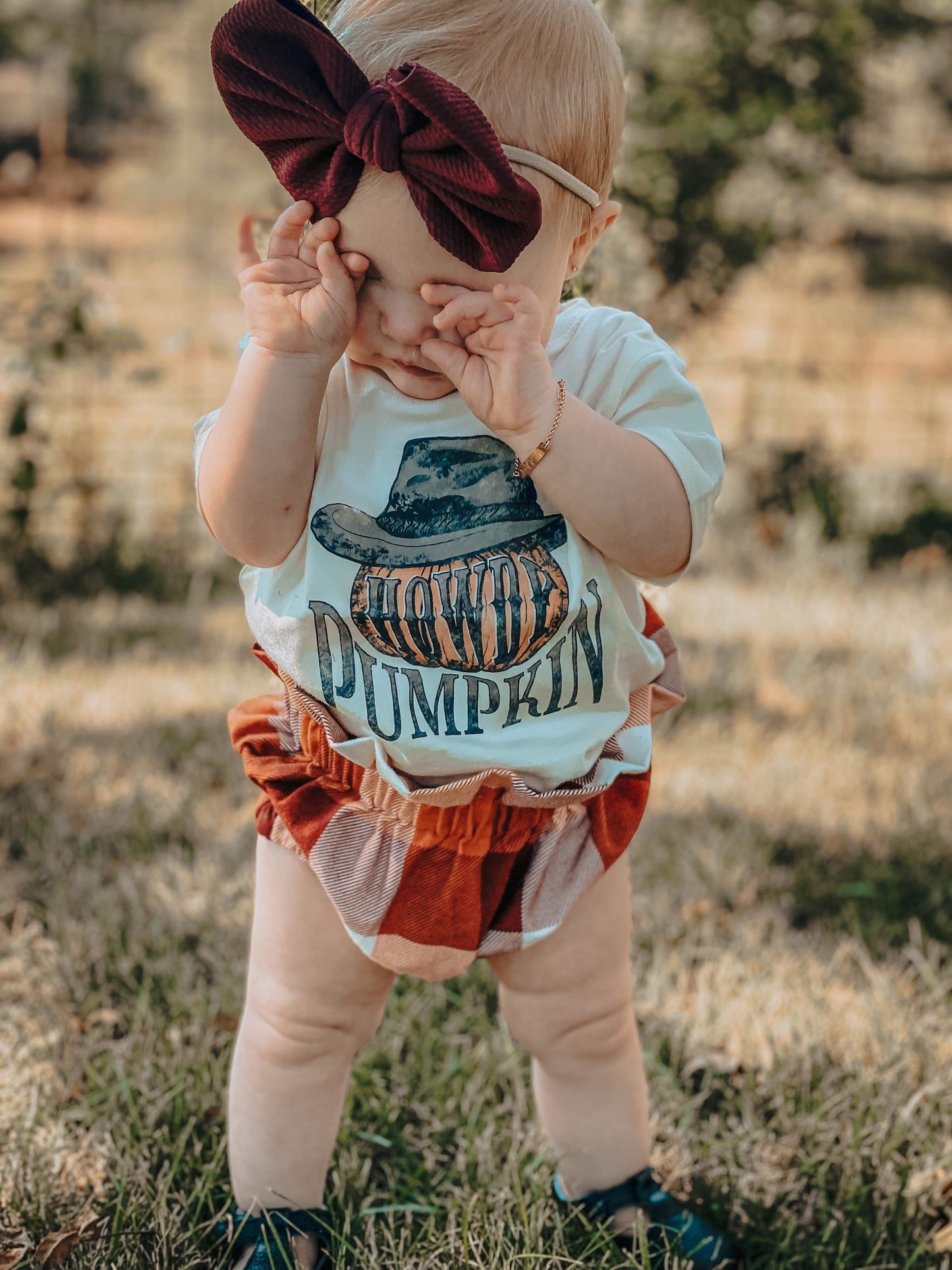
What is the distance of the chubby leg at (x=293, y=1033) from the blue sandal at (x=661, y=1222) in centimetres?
38

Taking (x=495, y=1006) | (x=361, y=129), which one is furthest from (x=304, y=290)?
(x=495, y=1006)

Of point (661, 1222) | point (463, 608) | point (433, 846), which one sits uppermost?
Result: point (463, 608)

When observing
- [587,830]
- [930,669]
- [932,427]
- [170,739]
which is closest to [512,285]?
[587,830]

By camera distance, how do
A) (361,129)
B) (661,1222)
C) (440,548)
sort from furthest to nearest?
(661,1222)
(440,548)
(361,129)

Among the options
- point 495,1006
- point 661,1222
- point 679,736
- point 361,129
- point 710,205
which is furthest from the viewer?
point 710,205

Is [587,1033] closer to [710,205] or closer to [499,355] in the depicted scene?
[499,355]

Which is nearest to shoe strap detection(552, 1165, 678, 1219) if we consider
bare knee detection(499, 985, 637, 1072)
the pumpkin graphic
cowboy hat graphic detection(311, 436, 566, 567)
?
bare knee detection(499, 985, 637, 1072)

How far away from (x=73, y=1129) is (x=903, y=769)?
2154 mm

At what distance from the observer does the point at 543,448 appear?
1.29 metres

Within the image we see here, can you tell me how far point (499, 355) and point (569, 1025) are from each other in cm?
84

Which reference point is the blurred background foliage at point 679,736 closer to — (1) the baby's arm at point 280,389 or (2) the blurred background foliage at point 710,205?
(2) the blurred background foliage at point 710,205

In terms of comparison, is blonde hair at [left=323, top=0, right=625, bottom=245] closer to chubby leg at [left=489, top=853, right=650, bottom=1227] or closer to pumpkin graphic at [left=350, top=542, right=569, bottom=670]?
pumpkin graphic at [left=350, top=542, right=569, bottom=670]

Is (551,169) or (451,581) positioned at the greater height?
(551,169)

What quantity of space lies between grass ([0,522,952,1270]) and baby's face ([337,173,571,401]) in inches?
25.9
